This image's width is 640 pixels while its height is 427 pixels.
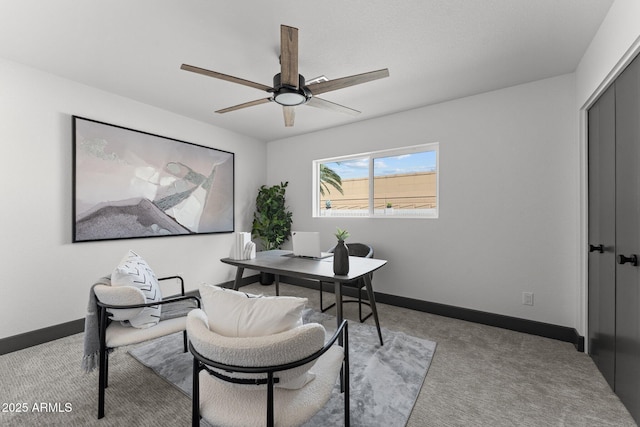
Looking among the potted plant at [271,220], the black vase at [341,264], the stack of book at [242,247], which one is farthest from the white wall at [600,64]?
the potted plant at [271,220]

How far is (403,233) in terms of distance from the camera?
3.64 m

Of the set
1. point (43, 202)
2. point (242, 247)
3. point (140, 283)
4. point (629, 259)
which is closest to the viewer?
point (629, 259)

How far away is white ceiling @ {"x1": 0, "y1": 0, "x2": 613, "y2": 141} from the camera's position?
1.81 metres

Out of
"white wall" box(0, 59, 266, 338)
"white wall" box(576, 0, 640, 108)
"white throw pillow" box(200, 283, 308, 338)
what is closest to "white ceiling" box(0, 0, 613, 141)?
"white wall" box(576, 0, 640, 108)

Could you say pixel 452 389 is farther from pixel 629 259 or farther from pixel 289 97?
pixel 289 97

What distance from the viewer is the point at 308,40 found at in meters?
2.14

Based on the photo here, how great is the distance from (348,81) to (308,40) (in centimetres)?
47

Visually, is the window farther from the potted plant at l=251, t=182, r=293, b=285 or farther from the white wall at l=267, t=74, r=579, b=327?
the potted plant at l=251, t=182, r=293, b=285

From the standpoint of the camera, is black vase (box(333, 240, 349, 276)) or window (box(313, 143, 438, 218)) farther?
window (box(313, 143, 438, 218))

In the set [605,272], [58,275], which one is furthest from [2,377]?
[605,272]

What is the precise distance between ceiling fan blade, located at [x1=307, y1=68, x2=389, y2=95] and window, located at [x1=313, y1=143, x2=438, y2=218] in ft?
5.88

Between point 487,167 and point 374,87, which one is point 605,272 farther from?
point 374,87

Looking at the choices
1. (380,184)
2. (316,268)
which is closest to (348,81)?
(316,268)

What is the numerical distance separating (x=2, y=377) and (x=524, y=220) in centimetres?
469
